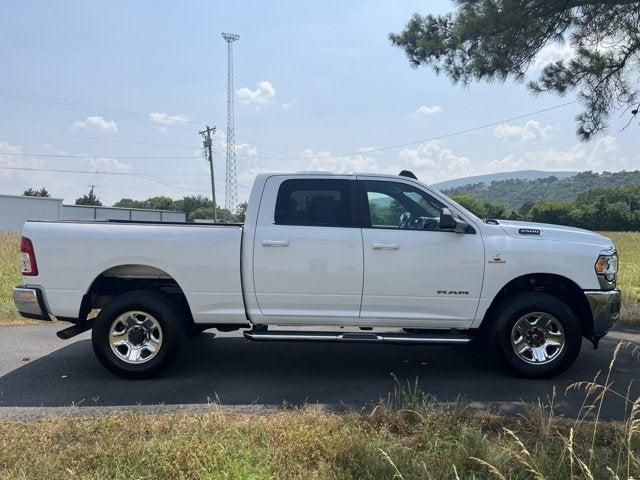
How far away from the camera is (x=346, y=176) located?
572 centimetres

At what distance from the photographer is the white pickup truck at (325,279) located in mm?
5367

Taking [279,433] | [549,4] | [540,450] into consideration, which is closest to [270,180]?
[279,433]

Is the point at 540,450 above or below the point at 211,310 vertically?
below

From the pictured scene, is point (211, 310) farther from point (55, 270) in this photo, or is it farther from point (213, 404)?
point (55, 270)

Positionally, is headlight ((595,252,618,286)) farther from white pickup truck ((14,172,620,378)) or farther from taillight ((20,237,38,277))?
taillight ((20,237,38,277))

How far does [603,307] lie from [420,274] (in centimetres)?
182

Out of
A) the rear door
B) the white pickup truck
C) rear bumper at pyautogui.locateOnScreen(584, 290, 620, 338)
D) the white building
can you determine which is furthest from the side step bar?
the white building

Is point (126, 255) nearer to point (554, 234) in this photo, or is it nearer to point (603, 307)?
point (554, 234)

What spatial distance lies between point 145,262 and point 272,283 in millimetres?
1268

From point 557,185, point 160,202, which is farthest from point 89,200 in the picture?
point 557,185

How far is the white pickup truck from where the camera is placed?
5367mm

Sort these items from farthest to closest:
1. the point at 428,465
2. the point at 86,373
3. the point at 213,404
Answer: the point at 86,373, the point at 213,404, the point at 428,465

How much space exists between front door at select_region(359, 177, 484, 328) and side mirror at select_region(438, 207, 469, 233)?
0.08 m

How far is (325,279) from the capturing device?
5395 millimetres
